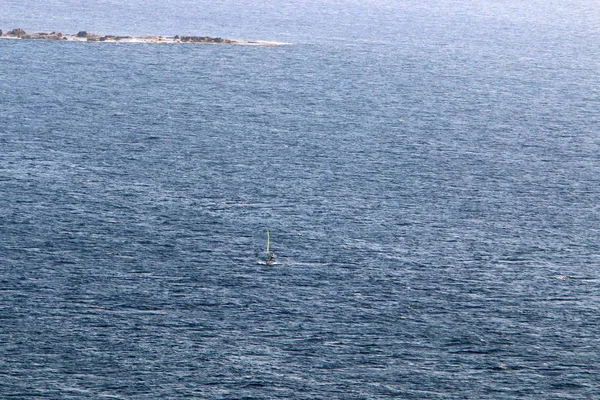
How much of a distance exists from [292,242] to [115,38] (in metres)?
112

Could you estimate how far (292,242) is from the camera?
76.4 meters

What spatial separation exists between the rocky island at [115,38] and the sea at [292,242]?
120 feet

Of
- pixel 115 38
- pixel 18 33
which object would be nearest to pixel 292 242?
pixel 115 38

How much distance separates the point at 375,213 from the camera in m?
83.7

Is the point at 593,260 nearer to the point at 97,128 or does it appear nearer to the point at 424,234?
the point at 424,234

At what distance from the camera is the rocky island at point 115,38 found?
174 meters

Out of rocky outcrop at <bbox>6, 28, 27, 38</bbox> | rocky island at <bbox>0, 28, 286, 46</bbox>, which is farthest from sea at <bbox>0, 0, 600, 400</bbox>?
rocky outcrop at <bbox>6, 28, 27, 38</bbox>

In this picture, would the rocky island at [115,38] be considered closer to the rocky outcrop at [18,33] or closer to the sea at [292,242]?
the rocky outcrop at [18,33]

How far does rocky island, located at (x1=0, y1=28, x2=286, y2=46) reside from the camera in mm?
173750

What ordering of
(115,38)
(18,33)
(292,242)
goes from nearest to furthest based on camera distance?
1. (292,242)
2. (18,33)
3. (115,38)

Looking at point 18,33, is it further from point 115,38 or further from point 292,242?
point 292,242

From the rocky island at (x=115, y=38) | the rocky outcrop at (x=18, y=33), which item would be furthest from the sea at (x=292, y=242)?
the rocky outcrop at (x=18, y=33)

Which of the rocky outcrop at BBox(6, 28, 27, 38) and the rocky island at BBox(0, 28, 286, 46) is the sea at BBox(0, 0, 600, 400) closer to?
the rocky island at BBox(0, 28, 286, 46)

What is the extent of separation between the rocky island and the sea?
36652 mm
